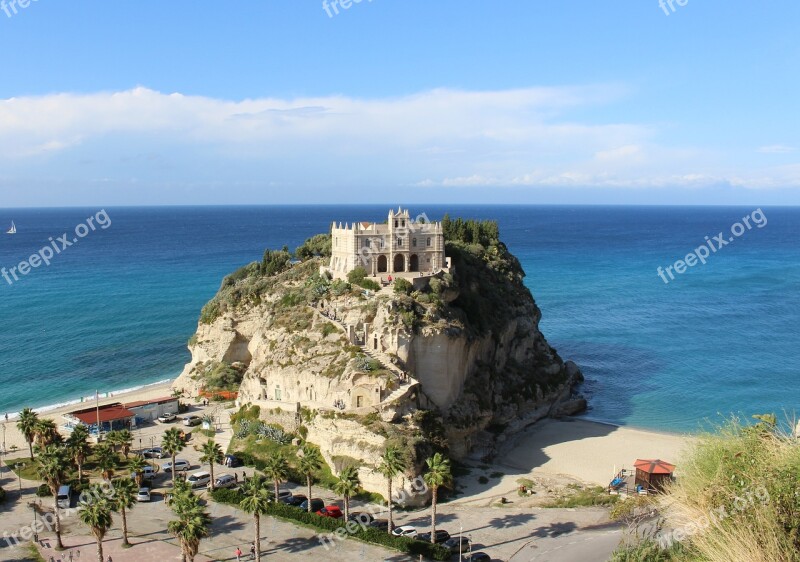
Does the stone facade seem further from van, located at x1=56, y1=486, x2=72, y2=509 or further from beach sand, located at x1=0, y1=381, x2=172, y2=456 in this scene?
van, located at x1=56, y1=486, x2=72, y2=509

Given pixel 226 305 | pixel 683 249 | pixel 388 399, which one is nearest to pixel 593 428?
pixel 388 399

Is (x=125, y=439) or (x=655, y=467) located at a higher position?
(x=125, y=439)

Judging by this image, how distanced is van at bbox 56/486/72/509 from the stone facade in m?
27.9

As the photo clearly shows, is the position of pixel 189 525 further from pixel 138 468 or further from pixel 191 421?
pixel 191 421

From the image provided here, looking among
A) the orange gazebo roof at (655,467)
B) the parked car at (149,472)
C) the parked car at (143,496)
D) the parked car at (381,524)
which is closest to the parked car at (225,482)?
the parked car at (143,496)

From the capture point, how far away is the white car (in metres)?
38.8

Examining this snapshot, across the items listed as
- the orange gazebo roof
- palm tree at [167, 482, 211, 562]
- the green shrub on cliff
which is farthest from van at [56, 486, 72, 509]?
the orange gazebo roof

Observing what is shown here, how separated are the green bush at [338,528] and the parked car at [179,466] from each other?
5253 mm

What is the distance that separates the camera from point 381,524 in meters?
40.4

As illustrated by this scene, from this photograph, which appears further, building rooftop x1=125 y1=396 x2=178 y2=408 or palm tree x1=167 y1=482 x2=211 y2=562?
building rooftop x1=125 y1=396 x2=178 y2=408

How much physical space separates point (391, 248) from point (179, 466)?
25.9 metres

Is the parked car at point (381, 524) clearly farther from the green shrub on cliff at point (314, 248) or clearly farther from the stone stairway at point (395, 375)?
the green shrub on cliff at point (314, 248)

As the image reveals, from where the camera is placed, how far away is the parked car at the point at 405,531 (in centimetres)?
3884

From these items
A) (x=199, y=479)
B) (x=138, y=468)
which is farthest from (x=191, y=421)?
(x=138, y=468)
